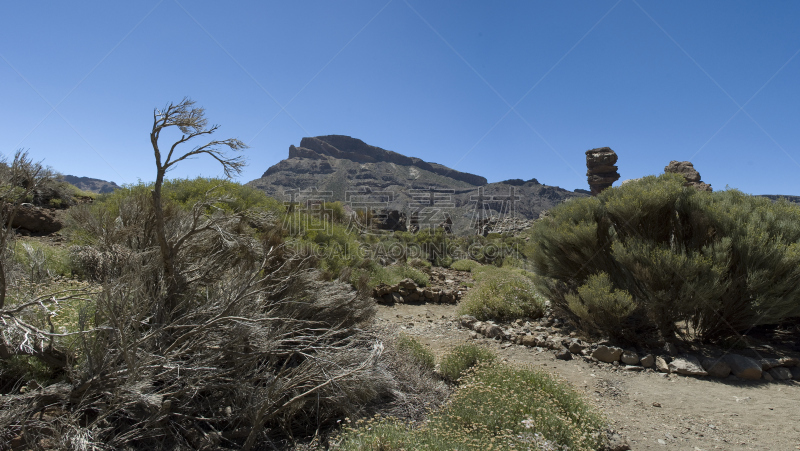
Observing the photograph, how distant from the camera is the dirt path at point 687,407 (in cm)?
374

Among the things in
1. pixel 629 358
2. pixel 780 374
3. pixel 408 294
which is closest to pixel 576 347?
pixel 629 358

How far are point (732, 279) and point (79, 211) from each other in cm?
1121

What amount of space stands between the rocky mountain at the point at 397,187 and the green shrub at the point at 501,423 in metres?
34.5

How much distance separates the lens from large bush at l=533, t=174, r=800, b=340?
5453mm

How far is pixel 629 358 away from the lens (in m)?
5.79

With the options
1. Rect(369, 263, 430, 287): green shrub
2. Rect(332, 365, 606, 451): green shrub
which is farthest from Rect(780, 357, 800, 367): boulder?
Rect(369, 263, 430, 287): green shrub

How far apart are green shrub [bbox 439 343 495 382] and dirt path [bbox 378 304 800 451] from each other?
903 millimetres

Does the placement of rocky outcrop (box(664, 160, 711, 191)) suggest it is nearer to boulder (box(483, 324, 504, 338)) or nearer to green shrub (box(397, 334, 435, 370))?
boulder (box(483, 324, 504, 338))

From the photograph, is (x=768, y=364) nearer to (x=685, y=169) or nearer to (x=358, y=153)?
(x=685, y=169)

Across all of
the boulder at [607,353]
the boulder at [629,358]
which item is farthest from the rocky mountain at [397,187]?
the boulder at [629,358]

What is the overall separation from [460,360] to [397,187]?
8247cm

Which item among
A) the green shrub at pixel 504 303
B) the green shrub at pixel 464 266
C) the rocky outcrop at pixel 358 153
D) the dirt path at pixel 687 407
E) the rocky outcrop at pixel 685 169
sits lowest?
the dirt path at pixel 687 407

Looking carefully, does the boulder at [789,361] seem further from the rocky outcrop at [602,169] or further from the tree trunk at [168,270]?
the rocky outcrop at [602,169]

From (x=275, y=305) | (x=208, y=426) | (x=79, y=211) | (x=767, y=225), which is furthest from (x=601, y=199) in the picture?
(x=79, y=211)
